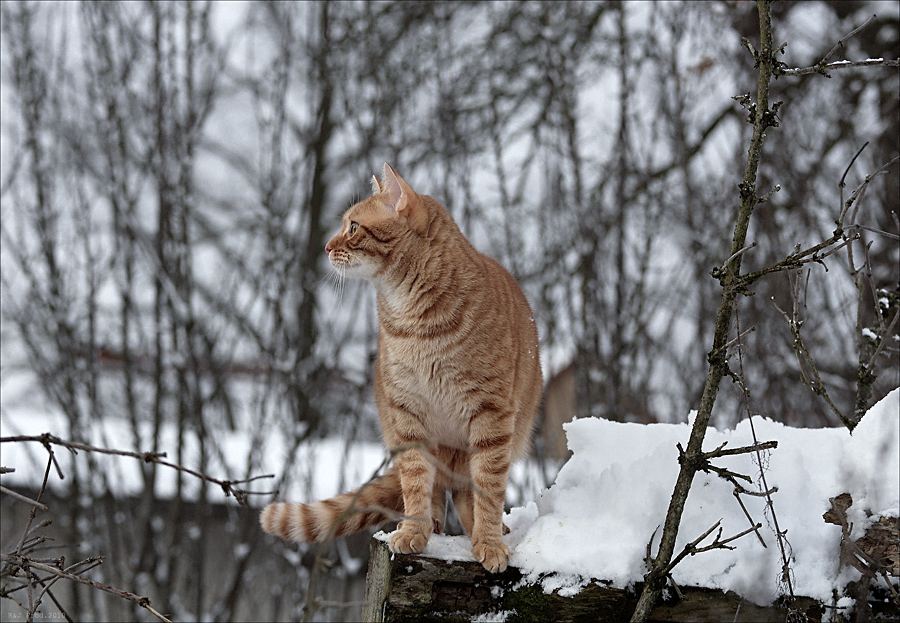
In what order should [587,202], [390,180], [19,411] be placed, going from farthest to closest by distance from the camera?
[19,411] → [587,202] → [390,180]

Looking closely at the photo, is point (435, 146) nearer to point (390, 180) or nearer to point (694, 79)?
point (694, 79)

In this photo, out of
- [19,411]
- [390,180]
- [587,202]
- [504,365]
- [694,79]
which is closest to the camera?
[504,365]

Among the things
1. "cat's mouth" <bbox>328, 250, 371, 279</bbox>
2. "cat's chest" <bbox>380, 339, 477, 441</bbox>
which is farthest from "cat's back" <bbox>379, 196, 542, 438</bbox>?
"cat's mouth" <bbox>328, 250, 371, 279</bbox>

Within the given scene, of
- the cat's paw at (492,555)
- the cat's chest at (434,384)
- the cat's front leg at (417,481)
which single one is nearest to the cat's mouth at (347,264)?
the cat's chest at (434,384)

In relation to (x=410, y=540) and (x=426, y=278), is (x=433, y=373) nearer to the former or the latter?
(x=426, y=278)

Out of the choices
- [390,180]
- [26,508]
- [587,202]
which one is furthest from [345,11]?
[26,508]

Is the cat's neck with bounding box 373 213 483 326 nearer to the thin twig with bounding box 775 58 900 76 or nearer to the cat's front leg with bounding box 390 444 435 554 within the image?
the cat's front leg with bounding box 390 444 435 554

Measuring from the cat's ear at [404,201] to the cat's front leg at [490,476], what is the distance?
752 millimetres

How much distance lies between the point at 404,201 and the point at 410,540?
44.8 inches

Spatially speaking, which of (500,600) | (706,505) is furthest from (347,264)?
(706,505)

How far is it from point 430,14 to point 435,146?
100 cm

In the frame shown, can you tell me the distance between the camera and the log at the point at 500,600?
1889 millimetres

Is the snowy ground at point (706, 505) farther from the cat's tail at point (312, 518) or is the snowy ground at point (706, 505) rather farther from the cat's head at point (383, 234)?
the cat's head at point (383, 234)

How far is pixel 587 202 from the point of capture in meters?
5.11
